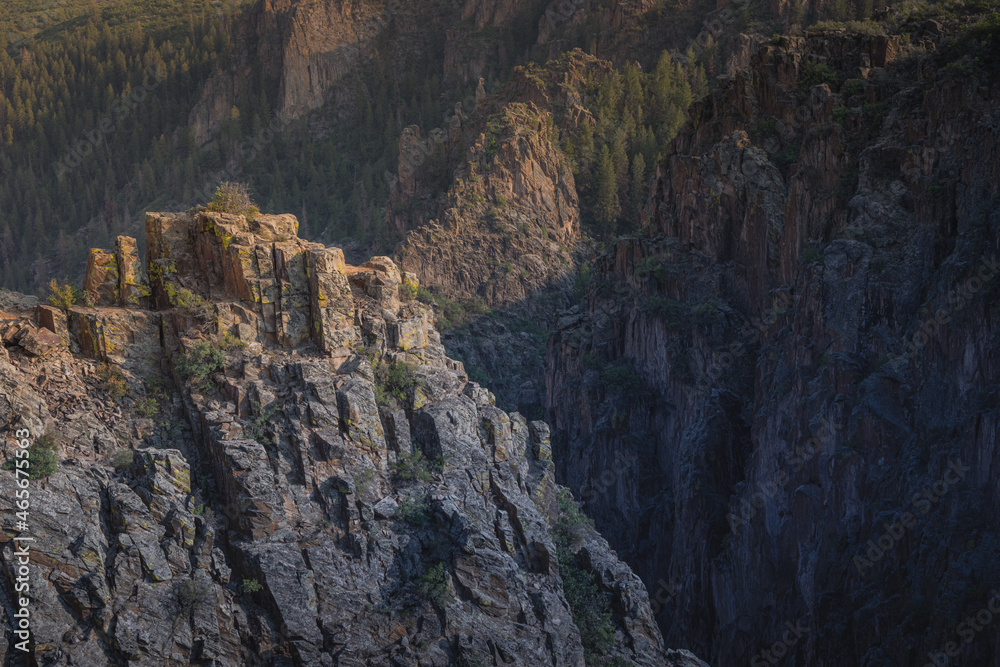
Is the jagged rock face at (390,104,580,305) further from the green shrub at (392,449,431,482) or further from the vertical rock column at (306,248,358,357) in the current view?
the green shrub at (392,449,431,482)

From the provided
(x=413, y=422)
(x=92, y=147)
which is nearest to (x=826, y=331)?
(x=413, y=422)

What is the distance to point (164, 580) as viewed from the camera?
27891mm

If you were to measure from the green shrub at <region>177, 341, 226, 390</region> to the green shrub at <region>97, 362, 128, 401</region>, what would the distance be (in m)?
1.78

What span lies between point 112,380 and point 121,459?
2.91m

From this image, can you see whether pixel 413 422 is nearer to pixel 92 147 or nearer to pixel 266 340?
pixel 266 340

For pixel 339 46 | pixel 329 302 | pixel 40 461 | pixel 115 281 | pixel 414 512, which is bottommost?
pixel 414 512

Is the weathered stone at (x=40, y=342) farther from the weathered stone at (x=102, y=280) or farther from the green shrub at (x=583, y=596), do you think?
the green shrub at (x=583, y=596)

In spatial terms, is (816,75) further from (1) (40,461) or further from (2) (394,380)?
(1) (40,461)

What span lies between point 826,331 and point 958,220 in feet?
23.9

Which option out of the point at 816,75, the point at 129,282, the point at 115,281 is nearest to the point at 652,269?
the point at 816,75

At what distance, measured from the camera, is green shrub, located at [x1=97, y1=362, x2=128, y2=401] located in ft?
101

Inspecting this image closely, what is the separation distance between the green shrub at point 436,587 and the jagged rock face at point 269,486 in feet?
0.20

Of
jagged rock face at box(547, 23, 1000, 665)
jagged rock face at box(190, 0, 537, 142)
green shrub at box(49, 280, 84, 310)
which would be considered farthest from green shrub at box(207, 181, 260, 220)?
jagged rock face at box(190, 0, 537, 142)

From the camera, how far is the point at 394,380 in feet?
111
